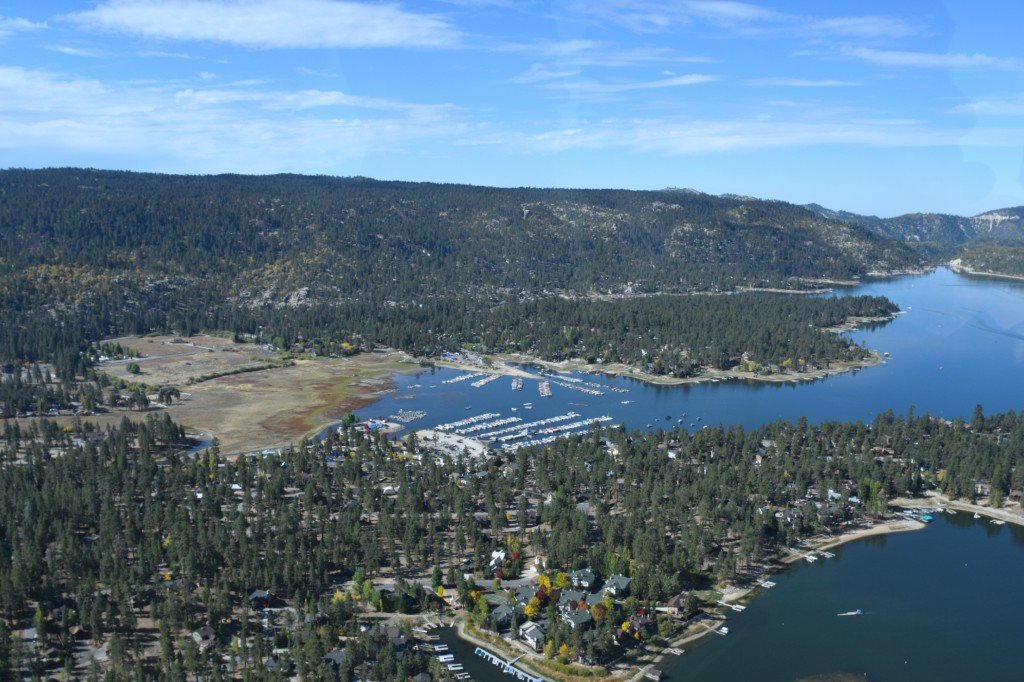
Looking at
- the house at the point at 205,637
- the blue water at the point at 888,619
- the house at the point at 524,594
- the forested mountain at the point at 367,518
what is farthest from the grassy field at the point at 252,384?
the blue water at the point at 888,619

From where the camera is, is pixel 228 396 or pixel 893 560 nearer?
pixel 893 560

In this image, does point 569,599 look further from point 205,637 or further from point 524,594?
point 205,637

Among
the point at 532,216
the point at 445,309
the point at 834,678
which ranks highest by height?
the point at 532,216

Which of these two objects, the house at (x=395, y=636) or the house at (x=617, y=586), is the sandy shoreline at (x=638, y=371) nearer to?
the house at (x=617, y=586)

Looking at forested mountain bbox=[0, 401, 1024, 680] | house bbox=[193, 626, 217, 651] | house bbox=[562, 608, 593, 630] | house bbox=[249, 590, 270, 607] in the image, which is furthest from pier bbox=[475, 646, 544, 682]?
house bbox=[193, 626, 217, 651]

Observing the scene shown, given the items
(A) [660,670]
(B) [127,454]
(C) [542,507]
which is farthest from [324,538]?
(B) [127,454]

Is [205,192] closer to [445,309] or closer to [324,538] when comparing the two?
[445,309]
